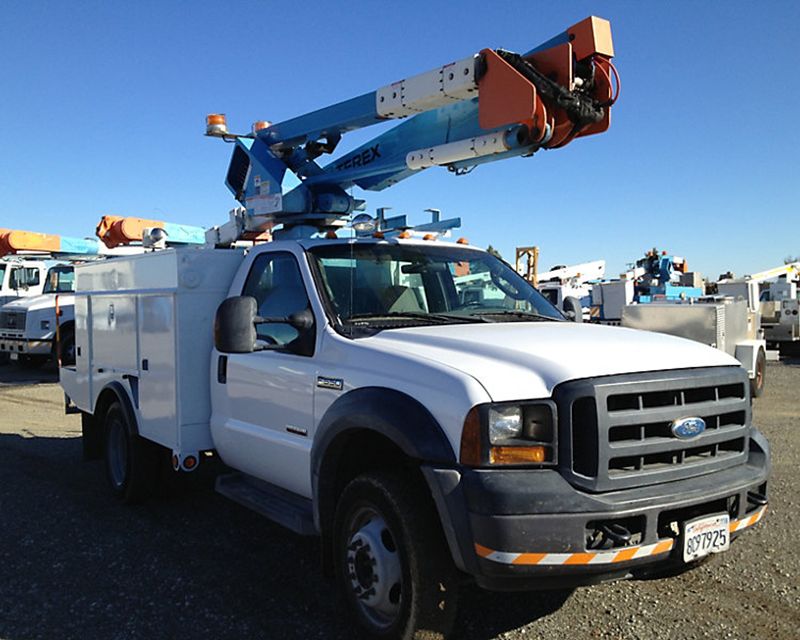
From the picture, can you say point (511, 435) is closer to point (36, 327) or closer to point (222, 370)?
point (222, 370)

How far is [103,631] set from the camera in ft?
12.0

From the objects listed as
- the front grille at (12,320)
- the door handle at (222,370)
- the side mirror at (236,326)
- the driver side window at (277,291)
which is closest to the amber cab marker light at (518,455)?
the side mirror at (236,326)

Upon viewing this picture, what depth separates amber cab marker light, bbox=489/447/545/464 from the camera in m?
2.87

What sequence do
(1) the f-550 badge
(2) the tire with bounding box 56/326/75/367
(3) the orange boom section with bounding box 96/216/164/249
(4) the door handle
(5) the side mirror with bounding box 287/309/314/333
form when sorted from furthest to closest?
(2) the tire with bounding box 56/326/75/367 < (3) the orange boom section with bounding box 96/216/164/249 < (4) the door handle < (5) the side mirror with bounding box 287/309/314/333 < (1) the f-550 badge

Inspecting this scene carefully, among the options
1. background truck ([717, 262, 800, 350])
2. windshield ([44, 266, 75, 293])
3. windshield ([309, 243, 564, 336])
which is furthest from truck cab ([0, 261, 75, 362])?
background truck ([717, 262, 800, 350])

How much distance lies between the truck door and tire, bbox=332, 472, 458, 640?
590 millimetres

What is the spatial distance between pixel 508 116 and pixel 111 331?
3865mm

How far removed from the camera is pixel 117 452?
605 centimetres

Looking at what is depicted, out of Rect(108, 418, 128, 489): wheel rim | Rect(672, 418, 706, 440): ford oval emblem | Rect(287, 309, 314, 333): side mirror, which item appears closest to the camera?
Rect(672, 418, 706, 440): ford oval emblem

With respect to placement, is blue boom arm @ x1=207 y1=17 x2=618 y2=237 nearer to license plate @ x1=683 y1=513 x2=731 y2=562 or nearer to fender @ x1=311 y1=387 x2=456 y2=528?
fender @ x1=311 y1=387 x2=456 y2=528

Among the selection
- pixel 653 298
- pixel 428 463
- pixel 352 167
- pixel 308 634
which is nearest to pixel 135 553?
pixel 308 634

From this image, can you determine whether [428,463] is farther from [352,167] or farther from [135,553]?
[352,167]

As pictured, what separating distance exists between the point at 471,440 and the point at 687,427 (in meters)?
1.01

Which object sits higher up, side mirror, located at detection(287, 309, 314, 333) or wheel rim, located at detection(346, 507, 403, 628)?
side mirror, located at detection(287, 309, 314, 333)
